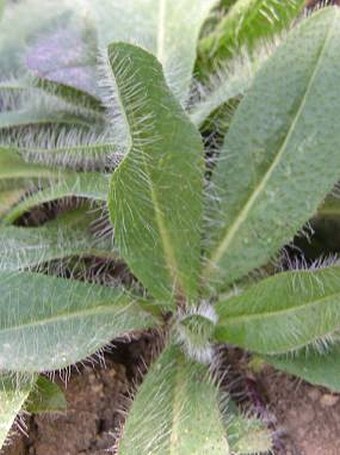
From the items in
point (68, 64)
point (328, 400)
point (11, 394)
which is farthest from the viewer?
point (68, 64)

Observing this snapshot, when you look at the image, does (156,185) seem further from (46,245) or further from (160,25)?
(160,25)

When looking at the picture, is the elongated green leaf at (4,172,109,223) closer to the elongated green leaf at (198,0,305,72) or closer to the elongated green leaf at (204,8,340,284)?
the elongated green leaf at (204,8,340,284)

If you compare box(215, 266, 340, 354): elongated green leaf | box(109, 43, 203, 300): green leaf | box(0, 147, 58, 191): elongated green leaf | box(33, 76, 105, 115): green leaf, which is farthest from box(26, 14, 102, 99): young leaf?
box(215, 266, 340, 354): elongated green leaf

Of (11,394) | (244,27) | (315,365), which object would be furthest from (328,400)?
(244,27)

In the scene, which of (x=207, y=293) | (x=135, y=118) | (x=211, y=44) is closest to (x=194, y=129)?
(x=135, y=118)

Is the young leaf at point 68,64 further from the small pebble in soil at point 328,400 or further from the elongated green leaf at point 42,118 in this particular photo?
the small pebble in soil at point 328,400

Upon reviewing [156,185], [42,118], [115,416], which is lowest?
[115,416]

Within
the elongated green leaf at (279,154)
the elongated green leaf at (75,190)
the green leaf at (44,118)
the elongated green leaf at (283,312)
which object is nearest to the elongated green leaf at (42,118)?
the green leaf at (44,118)

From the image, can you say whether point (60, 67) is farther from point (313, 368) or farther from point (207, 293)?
point (313, 368)
